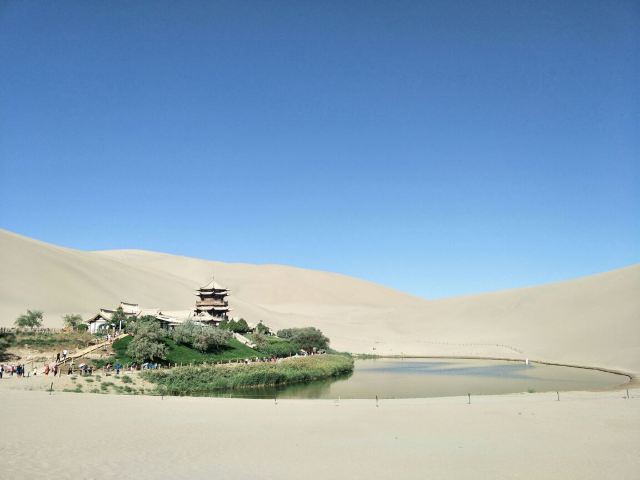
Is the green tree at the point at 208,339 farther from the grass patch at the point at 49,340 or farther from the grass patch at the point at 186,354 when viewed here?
the grass patch at the point at 49,340

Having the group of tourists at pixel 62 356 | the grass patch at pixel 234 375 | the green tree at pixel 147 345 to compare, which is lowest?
the grass patch at pixel 234 375

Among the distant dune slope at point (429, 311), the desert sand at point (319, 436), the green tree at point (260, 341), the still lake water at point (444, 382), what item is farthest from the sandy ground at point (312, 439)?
the distant dune slope at point (429, 311)

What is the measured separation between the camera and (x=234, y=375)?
36688mm

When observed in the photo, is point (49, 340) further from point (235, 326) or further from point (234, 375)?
point (235, 326)

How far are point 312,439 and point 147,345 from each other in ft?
81.3

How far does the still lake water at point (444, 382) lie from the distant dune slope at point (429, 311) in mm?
7412

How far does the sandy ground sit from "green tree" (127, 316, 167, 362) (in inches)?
535

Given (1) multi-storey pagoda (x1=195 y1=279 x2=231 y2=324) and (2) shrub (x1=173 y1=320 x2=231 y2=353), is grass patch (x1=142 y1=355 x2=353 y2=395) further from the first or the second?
(1) multi-storey pagoda (x1=195 y1=279 x2=231 y2=324)

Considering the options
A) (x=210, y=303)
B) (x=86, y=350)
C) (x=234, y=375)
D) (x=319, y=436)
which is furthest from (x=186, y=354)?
(x=319, y=436)

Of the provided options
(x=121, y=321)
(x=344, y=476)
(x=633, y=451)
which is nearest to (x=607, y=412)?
(x=633, y=451)

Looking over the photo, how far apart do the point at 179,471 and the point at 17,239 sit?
80.7m

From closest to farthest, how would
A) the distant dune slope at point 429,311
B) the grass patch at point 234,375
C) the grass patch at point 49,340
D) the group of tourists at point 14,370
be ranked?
the group of tourists at point 14,370
the grass patch at point 234,375
the grass patch at point 49,340
the distant dune slope at point 429,311

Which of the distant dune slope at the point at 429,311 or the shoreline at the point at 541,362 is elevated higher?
the distant dune slope at the point at 429,311

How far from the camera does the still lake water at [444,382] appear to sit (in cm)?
3238
